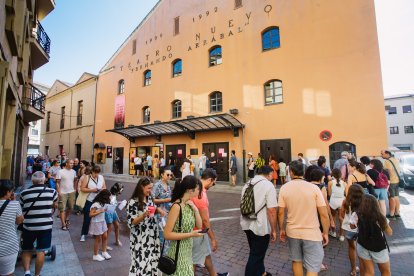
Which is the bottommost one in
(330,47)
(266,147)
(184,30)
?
(266,147)

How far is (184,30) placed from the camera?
59.4 ft

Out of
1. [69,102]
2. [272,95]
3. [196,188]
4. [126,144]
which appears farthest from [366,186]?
[69,102]

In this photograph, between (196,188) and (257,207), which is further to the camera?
(257,207)

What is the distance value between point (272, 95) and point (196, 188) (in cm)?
1234

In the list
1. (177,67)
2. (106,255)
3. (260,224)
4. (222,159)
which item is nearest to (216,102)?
(222,159)

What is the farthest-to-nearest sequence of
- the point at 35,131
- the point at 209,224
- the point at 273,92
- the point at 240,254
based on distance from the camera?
1. the point at 35,131
2. the point at 273,92
3. the point at 240,254
4. the point at 209,224

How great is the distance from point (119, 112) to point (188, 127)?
930 cm

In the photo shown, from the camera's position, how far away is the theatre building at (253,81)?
11516mm

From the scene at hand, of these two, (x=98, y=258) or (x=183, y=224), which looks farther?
(x=98, y=258)

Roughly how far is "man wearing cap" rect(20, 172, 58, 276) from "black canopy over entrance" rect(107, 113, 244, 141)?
35.8 feet

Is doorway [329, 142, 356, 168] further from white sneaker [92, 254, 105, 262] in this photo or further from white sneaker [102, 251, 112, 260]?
white sneaker [92, 254, 105, 262]

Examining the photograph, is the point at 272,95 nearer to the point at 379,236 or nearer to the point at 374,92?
the point at 374,92

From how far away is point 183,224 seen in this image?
2.47m

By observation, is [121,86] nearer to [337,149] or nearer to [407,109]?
[337,149]
